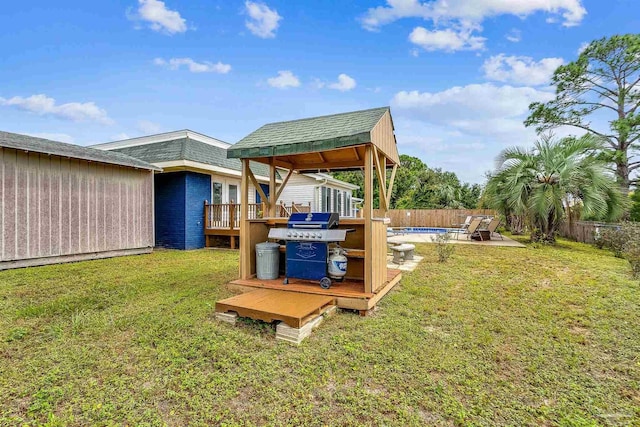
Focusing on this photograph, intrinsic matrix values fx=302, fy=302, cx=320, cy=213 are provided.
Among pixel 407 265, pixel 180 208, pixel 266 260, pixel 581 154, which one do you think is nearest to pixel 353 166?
pixel 266 260

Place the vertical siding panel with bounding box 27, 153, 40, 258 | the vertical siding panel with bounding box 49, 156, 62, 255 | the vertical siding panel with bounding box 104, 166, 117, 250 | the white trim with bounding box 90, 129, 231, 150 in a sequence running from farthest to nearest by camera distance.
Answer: the white trim with bounding box 90, 129, 231, 150, the vertical siding panel with bounding box 104, 166, 117, 250, the vertical siding panel with bounding box 49, 156, 62, 255, the vertical siding panel with bounding box 27, 153, 40, 258

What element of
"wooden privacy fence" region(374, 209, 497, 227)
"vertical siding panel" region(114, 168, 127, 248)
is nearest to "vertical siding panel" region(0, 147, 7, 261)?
"vertical siding panel" region(114, 168, 127, 248)

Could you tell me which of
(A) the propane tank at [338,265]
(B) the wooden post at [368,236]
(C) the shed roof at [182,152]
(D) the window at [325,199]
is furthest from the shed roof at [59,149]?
(D) the window at [325,199]

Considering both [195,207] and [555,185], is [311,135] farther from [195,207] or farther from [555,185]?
[555,185]

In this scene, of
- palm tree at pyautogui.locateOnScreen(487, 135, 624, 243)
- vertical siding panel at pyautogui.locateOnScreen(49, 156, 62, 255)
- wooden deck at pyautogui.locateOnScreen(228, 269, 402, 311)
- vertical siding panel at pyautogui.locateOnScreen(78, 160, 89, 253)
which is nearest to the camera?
wooden deck at pyautogui.locateOnScreen(228, 269, 402, 311)

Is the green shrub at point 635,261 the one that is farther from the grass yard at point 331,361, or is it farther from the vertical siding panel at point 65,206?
the vertical siding panel at point 65,206

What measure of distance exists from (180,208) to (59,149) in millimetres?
3855

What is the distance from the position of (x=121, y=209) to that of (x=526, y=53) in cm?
1782

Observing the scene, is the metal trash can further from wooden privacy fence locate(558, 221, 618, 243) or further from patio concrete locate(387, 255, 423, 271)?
wooden privacy fence locate(558, 221, 618, 243)

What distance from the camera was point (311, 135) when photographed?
4.71 m

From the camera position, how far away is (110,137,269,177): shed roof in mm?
10555

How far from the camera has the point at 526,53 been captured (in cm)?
1393

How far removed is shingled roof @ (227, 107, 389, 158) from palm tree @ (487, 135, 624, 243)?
921 centimetres

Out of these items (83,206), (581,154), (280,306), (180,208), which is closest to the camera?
(280,306)
